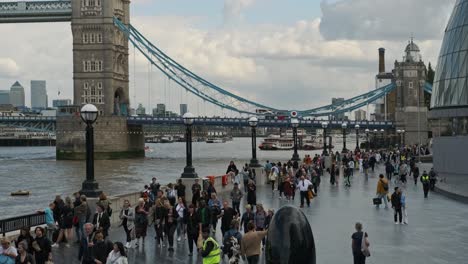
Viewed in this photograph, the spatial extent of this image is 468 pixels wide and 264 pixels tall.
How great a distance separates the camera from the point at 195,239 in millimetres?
15422

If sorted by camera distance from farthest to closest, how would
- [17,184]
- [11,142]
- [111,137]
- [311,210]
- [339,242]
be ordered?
[11,142] → [111,137] → [17,184] → [311,210] → [339,242]

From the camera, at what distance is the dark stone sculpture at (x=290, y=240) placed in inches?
279

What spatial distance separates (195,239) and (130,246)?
5.15 ft

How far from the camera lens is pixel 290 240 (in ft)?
23.4

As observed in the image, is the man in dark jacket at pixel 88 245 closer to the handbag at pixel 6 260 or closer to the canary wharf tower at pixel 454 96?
the handbag at pixel 6 260

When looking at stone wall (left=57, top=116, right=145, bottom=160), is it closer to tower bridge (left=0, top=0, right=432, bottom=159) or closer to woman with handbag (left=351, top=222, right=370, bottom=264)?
tower bridge (left=0, top=0, right=432, bottom=159)

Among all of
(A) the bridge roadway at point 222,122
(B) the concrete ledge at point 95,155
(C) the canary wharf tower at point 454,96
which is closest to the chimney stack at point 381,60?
(A) the bridge roadway at point 222,122

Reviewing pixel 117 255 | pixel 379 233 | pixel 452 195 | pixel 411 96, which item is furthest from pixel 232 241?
pixel 411 96

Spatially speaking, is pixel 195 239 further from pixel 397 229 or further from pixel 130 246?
pixel 397 229

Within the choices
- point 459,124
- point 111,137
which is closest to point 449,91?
point 459,124

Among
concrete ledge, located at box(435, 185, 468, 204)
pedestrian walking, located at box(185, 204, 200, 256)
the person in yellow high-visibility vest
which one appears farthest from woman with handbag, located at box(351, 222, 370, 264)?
concrete ledge, located at box(435, 185, 468, 204)

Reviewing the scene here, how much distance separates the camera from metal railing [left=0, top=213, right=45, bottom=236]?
1599 centimetres

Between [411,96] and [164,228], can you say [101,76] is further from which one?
[164,228]

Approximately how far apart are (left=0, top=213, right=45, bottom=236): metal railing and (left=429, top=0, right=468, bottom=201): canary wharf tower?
2735 centimetres
